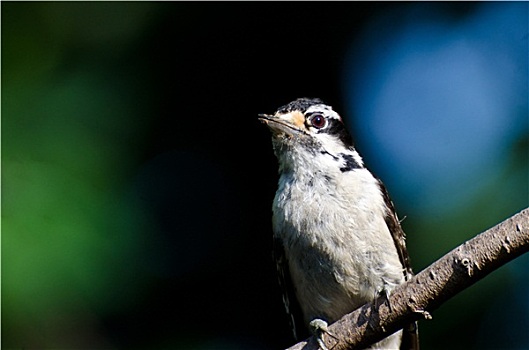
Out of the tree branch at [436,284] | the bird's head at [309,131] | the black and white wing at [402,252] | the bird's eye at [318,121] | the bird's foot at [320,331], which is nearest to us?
the tree branch at [436,284]

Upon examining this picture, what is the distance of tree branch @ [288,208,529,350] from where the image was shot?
3436 millimetres

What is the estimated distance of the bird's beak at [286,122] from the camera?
16.1 feet

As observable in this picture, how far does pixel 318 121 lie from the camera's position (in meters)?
5.04

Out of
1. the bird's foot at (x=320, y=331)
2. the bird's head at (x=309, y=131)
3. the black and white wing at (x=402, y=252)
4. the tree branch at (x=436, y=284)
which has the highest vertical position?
the bird's head at (x=309, y=131)

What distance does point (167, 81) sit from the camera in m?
6.84

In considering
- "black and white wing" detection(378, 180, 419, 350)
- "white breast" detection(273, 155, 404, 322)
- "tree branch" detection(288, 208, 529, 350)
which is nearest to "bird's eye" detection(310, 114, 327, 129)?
"white breast" detection(273, 155, 404, 322)

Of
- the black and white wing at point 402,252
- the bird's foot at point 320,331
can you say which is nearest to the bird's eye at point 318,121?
the black and white wing at point 402,252

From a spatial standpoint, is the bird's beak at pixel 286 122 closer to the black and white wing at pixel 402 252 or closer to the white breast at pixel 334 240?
the white breast at pixel 334 240

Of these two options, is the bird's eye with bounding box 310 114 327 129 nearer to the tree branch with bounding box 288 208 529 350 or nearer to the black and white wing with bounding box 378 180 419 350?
the black and white wing with bounding box 378 180 419 350

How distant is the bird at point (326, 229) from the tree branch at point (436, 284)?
293mm

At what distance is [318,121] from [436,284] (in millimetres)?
1673

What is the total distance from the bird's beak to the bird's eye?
0.06m

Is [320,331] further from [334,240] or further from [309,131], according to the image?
[309,131]

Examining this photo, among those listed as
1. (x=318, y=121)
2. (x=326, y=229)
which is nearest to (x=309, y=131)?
(x=318, y=121)
